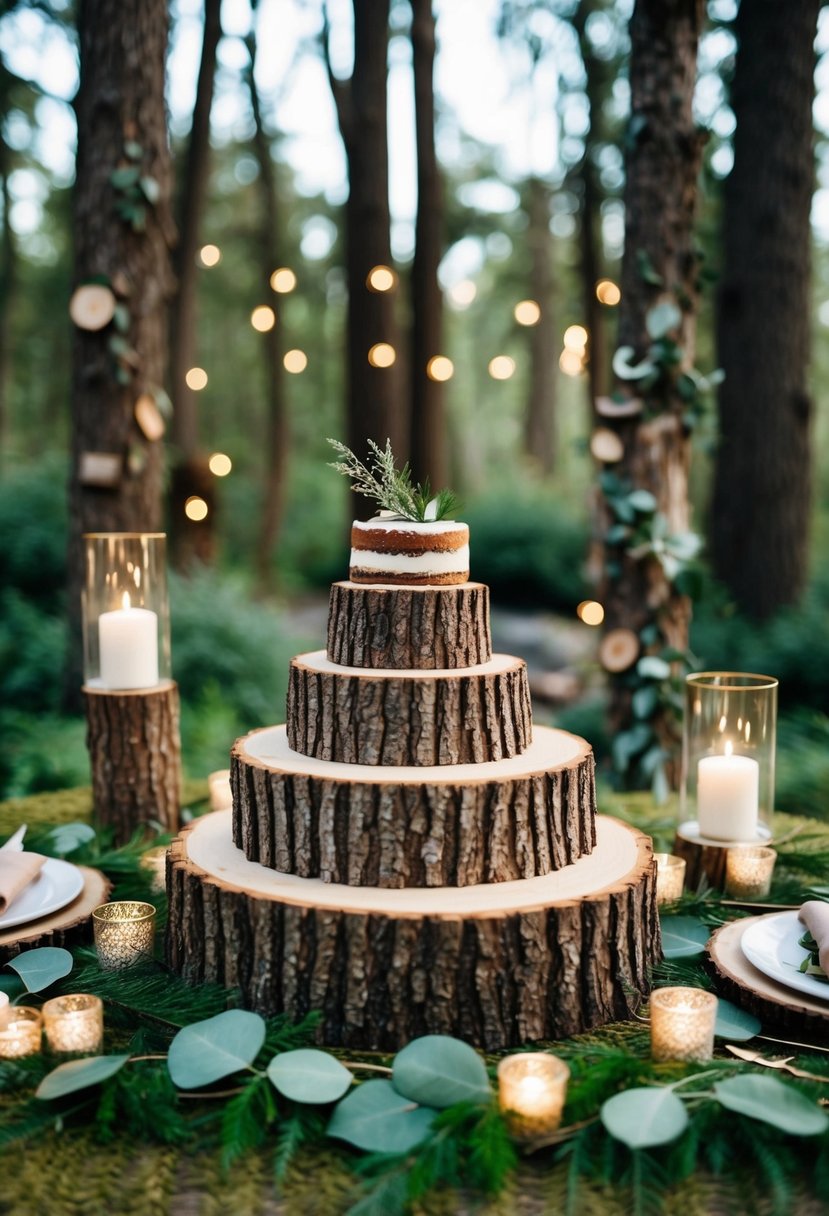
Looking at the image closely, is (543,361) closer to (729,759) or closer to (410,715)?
(729,759)

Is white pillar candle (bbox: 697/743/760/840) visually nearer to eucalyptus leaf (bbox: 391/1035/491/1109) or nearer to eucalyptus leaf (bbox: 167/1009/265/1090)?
eucalyptus leaf (bbox: 391/1035/491/1109)

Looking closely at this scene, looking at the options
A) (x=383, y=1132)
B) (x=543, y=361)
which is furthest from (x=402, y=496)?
(x=543, y=361)

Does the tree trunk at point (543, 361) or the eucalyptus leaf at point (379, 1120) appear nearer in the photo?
the eucalyptus leaf at point (379, 1120)

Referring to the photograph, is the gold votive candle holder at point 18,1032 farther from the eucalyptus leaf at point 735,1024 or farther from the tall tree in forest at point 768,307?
the tall tree in forest at point 768,307

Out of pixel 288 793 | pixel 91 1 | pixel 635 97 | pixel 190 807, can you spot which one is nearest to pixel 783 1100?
pixel 288 793

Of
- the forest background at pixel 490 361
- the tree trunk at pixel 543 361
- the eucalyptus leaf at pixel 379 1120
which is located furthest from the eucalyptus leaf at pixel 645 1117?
the tree trunk at pixel 543 361

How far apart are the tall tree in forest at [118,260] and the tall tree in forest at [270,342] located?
5.73m

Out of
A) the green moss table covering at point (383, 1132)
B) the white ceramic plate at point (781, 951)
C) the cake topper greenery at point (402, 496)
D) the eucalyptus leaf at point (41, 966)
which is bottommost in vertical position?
the green moss table covering at point (383, 1132)

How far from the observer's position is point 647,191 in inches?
181

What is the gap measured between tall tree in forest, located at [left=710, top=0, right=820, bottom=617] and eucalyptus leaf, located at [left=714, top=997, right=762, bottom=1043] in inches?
210

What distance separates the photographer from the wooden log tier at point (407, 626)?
2576 millimetres

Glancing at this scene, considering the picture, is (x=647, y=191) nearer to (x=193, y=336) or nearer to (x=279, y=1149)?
(x=279, y=1149)

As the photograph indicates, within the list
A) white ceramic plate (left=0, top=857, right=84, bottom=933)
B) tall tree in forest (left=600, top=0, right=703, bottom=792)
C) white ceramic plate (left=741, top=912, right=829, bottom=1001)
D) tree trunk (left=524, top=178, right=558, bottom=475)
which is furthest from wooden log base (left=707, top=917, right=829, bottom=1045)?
tree trunk (left=524, top=178, right=558, bottom=475)

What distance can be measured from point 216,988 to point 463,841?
2.17ft
